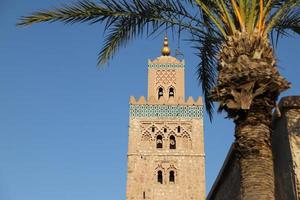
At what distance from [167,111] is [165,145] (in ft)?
6.08

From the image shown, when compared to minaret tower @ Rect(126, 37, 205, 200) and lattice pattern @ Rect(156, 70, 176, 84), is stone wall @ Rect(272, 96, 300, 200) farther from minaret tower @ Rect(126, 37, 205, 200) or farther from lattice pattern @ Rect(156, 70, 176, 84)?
lattice pattern @ Rect(156, 70, 176, 84)

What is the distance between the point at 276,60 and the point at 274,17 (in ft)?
2.07

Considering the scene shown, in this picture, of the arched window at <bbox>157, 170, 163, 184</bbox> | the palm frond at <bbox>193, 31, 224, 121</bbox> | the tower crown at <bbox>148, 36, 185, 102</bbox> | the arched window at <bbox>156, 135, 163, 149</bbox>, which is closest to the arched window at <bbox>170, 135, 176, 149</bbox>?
the arched window at <bbox>156, 135, 163, 149</bbox>

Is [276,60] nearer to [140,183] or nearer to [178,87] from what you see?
[140,183]

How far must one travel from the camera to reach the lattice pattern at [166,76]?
89.6 feet

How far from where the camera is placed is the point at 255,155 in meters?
5.38

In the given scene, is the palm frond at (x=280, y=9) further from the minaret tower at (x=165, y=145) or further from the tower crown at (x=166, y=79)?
the tower crown at (x=166, y=79)

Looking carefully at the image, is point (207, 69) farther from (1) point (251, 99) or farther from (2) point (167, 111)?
(2) point (167, 111)

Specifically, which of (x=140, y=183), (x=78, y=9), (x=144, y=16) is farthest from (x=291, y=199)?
(x=140, y=183)

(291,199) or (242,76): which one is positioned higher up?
(242,76)

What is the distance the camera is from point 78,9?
6605 millimetres

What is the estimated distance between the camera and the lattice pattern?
27.3 meters

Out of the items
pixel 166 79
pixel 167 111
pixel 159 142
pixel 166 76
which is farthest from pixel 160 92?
pixel 159 142

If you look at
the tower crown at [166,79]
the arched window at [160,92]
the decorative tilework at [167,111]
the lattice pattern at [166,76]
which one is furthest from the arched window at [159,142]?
the lattice pattern at [166,76]
